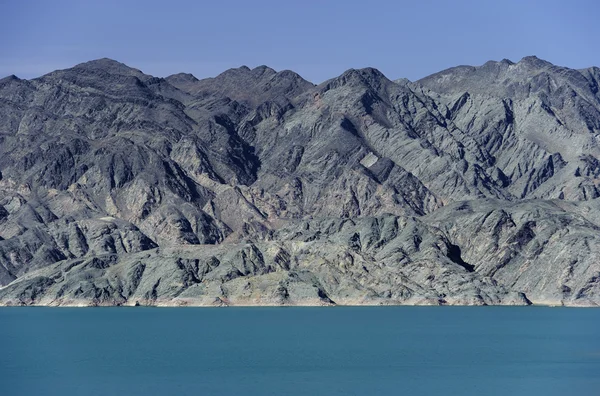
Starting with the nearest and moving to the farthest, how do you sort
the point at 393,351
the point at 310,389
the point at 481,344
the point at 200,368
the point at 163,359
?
1. the point at 310,389
2. the point at 200,368
3. the point at 163,359
4. the point at 393,351
5. the point at 481,344

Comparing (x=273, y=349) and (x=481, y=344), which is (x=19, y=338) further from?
(x=481, y=344)

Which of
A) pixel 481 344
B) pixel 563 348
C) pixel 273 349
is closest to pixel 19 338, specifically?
pixel 273 349

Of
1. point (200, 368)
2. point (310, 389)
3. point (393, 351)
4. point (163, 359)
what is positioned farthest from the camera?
point (393, 351)

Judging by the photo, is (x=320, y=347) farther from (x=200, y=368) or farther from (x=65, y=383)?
(x=65, y=383)

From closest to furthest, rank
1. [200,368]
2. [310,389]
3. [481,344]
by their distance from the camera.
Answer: [310,389] → [200,368] → [481,344]

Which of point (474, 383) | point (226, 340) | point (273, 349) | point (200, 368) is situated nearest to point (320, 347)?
point (273, 349)

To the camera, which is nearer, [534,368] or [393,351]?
[534,368]

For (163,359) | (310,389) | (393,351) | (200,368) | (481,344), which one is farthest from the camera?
(481,344)

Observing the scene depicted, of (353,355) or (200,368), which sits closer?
(200,368)
